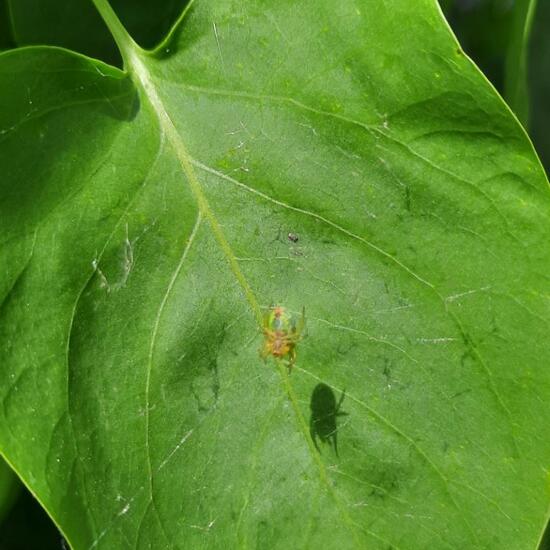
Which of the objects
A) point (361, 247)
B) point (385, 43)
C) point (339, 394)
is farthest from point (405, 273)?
point (385, 43)

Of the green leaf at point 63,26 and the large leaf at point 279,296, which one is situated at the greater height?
the green leaf at point 63,26

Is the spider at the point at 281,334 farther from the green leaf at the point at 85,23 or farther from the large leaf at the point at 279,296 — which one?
the green leaf at the point at 85,23

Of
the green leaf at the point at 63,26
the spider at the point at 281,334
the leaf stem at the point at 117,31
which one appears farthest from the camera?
the green leaf at the point at 63,26

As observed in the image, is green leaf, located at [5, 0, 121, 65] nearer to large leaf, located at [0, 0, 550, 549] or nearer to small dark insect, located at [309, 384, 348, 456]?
large leaf, located at [0, 0, 550, 549]

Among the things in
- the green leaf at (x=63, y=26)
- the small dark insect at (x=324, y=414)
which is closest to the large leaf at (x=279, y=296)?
the small dark insect at (x=324, y=414)

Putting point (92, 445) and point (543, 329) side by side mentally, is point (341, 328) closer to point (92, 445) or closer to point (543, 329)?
point (543, 329)

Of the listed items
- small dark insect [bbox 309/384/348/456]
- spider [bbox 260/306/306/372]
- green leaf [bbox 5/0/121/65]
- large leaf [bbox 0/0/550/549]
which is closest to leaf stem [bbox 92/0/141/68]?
large leaf [bbox 0/0/550/549]

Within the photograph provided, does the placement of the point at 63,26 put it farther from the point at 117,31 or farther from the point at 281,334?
the point at 281,334
